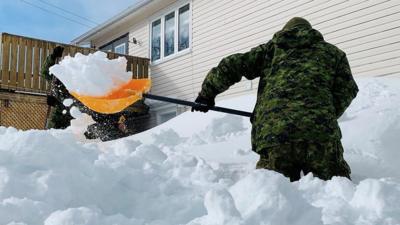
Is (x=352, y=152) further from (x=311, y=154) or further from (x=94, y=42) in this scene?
(x=94, y=42)

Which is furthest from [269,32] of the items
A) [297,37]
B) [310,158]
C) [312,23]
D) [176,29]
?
[310,158]

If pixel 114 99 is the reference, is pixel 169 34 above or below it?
above

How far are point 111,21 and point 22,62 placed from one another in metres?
3.95

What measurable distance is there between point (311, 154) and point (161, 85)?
10066 mm

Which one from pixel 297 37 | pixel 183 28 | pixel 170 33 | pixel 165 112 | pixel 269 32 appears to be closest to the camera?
pixel 297 37

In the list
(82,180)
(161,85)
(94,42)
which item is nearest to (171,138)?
(82,180)

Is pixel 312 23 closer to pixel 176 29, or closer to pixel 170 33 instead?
pixel 176 29

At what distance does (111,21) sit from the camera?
14.9 meters

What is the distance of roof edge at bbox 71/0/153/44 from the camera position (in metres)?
13.5

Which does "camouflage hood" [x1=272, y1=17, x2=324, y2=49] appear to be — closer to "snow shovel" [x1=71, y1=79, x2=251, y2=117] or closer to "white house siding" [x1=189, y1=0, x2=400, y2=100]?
"snow shovel" [x1=71, y1=79, x2=251, y2=117]

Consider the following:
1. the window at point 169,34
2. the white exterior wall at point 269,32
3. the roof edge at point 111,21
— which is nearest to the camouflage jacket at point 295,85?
the white exterior wall at point 269,32

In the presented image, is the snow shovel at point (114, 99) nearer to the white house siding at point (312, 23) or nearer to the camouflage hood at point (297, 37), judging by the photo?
the camouflage hood at point (297, 37)

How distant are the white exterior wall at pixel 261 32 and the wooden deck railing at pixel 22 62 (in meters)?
3.01

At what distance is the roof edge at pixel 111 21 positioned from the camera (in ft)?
44.2
